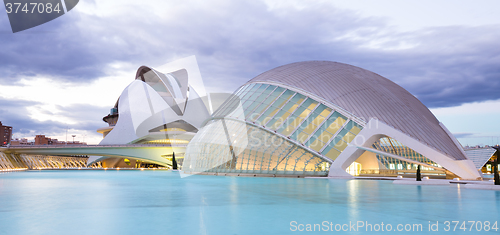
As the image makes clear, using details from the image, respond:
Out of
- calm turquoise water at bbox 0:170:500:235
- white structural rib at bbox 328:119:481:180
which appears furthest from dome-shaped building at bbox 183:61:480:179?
calm turquoise water at bbox 0:170:500:235

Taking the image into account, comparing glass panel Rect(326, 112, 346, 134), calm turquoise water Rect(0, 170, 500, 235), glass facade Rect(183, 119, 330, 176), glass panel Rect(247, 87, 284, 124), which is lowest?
calm turquoise water Rect(0, 170, 500, 235)

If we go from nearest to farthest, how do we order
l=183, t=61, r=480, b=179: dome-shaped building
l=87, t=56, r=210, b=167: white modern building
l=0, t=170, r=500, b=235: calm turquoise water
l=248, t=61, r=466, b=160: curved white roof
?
l=0, t=170, r=500, b=235: calm turquoise water < l=183, t=61, r=480, b=179: dome-shaped building < l=248, t=61, r=466, b=160: curved white roof < l=87, t=56, r=210, b=167: white modern building

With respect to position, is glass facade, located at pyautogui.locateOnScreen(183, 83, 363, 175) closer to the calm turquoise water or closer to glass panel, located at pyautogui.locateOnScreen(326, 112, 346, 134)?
glass panel, located at pyautogui.locateOnScreen(326, 112, 346, 134)

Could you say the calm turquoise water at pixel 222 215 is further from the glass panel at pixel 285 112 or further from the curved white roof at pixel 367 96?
the glass panel at pixel 285 112

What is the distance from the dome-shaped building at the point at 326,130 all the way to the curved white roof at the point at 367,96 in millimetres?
64

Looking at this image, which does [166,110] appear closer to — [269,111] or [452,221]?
[269,111]

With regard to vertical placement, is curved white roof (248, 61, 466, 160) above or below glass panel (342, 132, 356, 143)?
above

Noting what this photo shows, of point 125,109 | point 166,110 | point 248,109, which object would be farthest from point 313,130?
point 125,109

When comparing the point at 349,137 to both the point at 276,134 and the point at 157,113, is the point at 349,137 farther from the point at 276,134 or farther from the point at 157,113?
the point at 157,113

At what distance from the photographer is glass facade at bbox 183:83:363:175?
2494 centimetres

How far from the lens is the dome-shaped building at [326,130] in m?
23.6

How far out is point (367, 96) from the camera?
26.9 m

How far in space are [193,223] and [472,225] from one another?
5164 millimetres

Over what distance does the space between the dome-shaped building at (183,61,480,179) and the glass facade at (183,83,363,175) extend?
7 cm
